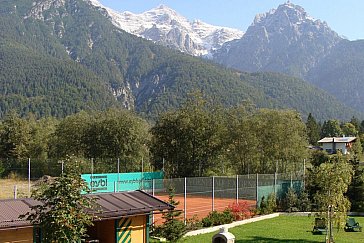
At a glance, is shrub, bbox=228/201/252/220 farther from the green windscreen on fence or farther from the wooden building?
the wooden building

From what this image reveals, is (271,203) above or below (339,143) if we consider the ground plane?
below

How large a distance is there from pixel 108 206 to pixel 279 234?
954 centimetres

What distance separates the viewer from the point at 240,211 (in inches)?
1002

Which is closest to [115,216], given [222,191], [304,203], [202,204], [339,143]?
[222,191]

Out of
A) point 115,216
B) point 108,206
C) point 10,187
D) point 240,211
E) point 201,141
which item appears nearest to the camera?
point 115,216

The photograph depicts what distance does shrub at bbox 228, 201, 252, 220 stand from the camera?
81.8ft

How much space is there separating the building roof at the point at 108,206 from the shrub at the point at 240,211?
10.3 metres

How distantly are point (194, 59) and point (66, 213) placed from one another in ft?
580

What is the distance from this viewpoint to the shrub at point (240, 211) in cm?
2492

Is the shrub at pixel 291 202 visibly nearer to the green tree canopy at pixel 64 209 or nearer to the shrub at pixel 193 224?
the shrub at pixel 193 224

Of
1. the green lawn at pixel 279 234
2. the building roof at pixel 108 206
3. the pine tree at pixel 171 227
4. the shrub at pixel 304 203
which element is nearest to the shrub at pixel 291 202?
the shrub at pixel 304 203

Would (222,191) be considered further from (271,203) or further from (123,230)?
(123,230)

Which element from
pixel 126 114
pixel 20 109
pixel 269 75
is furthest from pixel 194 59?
pixel 126 114

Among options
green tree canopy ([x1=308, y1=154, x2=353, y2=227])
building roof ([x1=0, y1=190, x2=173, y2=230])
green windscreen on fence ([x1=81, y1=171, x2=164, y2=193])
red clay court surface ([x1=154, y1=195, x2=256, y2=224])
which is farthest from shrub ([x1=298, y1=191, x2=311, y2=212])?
building roof ([x1=0, y1=190, x2=173, y2=230])
